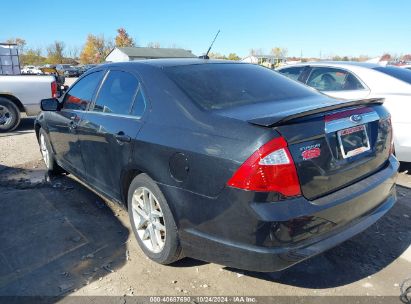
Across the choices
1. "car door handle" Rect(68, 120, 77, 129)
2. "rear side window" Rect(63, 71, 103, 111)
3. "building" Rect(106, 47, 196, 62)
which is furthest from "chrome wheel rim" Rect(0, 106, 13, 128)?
"building" Rect(106, 47, 196, 62)

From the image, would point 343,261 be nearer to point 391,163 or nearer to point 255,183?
point 391,163

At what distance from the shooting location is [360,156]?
2.59 m

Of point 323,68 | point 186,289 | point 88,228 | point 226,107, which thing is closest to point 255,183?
point 226,107

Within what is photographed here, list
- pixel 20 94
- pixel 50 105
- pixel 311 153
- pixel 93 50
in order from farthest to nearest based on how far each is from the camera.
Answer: pixel 93 50, pixel 20 94, pixel 50 105, pixel 311 153

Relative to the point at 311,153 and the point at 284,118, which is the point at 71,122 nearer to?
the point at 284,118

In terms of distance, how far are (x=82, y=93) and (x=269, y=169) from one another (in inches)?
112

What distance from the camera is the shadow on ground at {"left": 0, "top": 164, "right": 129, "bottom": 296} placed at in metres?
2.87

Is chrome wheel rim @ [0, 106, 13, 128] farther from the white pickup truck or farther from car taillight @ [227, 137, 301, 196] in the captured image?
car taillight @ [227, 137, 301, 196]

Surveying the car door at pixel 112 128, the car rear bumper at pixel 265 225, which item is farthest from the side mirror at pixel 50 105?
the car rear bumper at pixel 265 225

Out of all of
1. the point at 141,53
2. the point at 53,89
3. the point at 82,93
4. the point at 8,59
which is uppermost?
the point at 141,53

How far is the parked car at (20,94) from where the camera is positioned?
28.3ft

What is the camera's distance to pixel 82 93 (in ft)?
13.8

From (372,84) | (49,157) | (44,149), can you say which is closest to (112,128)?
(49,157)

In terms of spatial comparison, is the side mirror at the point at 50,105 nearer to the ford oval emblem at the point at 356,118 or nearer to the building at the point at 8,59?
the ford oval emblem at the point at 356,118
